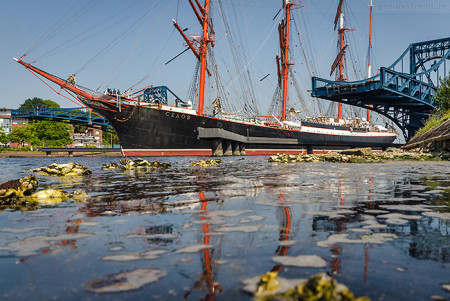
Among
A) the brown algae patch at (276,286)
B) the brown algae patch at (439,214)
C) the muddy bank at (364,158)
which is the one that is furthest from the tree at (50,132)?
the brown algae patch at (276,286)

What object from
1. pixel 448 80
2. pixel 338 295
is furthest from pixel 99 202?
pixel 448 80

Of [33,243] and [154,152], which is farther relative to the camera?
[154,152]

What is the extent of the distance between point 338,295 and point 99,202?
3.57m

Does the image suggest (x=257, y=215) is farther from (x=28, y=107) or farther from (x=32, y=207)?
(x=28, y=107)

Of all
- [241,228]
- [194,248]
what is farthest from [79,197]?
[194,248]

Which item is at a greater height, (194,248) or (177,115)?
(177,115)

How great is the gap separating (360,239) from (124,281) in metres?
1.59

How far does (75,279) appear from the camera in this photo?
1.50 metres

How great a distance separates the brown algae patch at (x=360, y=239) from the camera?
2.03 meters

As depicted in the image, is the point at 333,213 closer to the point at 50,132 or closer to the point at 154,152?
the point at 154,152

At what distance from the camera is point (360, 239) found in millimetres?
2113

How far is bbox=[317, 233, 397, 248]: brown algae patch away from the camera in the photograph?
6.68 feet

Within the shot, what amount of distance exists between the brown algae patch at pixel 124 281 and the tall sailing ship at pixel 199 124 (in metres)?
29.2

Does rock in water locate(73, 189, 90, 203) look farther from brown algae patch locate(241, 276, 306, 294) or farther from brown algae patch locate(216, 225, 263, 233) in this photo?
brown algae patch locate(241, 276, 306, 294)
